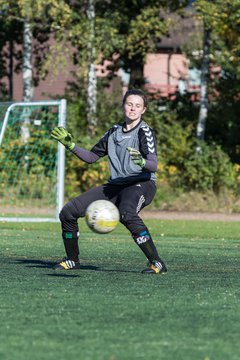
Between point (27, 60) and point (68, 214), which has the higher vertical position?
point (27, 60)

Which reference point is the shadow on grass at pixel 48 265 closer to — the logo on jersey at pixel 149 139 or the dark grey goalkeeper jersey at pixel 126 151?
the dark grey goalkeeper jersey at pixel 126 151

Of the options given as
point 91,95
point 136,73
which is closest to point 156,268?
point 91,95

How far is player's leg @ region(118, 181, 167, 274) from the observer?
10.5 metres

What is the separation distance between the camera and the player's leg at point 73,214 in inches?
423

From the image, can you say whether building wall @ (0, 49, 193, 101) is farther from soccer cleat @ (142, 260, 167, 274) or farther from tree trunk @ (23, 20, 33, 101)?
soccer cleat @ (142, 260, 167, 274)

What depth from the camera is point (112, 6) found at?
1119 inches

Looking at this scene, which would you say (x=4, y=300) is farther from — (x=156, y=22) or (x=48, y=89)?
(x=48, y=89)

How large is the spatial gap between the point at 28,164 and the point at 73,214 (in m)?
14.9

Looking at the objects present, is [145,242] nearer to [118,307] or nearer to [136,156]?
[136,156]

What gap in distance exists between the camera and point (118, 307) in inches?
314

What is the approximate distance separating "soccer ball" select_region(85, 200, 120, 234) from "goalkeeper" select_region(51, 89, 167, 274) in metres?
0.20

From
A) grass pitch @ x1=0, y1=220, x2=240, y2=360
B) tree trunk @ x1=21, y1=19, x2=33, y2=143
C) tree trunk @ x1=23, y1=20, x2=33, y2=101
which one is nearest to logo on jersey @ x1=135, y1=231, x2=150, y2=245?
grass pitch @ x1=0, y1=220, x2=240, y2=360

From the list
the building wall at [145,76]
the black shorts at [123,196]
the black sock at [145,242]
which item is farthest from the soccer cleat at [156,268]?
the building wall at [145,76]

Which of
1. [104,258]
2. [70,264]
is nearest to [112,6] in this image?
[104,258]
